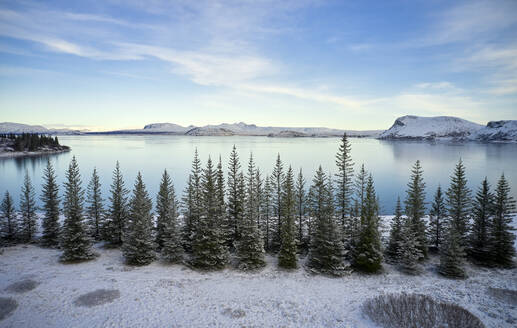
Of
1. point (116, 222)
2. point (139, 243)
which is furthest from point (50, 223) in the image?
point (139, 243)

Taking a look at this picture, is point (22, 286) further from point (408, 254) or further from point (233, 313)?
point (408, 254)

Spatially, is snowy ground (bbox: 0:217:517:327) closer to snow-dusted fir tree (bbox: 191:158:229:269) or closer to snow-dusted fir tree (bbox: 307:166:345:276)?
snow-dusted fir tree (bbox: 307:166:345:276)

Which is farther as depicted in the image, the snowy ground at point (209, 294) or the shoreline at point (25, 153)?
the shoreline at point (25, 153)

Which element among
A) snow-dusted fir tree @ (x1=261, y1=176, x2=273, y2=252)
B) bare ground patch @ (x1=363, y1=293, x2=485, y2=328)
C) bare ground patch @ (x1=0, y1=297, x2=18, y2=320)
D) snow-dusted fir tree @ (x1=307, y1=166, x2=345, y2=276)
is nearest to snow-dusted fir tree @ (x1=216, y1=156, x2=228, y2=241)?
snow-dusted fir tree @ (x1=261, y1=176, x2=273, y2=252)

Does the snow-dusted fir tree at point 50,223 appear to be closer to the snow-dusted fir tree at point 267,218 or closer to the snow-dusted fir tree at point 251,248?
the snow-dusted fir tree at point 251,248

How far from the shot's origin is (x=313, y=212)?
30.6m

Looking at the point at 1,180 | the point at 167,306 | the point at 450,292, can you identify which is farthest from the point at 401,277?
the point at 1,180

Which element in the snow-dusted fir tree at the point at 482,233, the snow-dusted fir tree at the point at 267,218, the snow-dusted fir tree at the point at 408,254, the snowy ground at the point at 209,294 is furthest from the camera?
the snow-dusted fir tree at the point at 267,218

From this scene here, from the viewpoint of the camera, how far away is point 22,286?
19.0 m

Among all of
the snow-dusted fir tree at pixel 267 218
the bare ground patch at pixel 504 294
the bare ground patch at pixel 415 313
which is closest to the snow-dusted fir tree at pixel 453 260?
the bare ground patch at pixel 504 294

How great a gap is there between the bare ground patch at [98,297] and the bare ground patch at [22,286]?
12.7 feet

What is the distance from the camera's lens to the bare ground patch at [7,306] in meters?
15.9

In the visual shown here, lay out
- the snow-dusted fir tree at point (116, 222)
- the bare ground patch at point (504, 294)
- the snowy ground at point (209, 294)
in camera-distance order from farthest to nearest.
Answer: the snow-dusted fir tree at point (116, 222)
the bare ground patch at point (504, 294)
the snowy ground at point (209, 294)

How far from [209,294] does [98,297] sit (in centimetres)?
680
